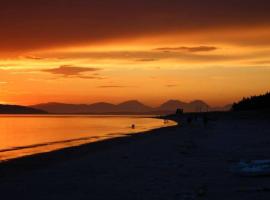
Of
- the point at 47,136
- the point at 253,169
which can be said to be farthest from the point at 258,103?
the point at 253,169

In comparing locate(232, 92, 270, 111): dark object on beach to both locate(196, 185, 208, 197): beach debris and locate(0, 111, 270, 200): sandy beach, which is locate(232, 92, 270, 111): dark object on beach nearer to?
locate(0, 111, 270, 200): sandy beach

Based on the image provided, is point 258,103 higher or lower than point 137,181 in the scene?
higher

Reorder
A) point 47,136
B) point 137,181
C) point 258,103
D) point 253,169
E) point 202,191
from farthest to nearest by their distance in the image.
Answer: point 258,103, point 47,136, point 137,181, point 253,169, point 202,191

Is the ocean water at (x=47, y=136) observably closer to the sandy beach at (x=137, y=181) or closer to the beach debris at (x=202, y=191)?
the sandy beach at (x=137, y=181)

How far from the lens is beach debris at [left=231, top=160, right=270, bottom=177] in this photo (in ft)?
46.1

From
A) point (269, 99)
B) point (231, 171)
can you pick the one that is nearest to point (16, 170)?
point (231, 171)

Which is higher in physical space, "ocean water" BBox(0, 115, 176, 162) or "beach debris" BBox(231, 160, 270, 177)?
"beach debris" BBox(231, 160, 270, 177)

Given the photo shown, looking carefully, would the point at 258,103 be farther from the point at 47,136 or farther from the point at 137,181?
the point at 137,181

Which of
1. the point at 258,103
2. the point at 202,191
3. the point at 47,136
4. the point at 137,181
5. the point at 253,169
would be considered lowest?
the point at 47,136

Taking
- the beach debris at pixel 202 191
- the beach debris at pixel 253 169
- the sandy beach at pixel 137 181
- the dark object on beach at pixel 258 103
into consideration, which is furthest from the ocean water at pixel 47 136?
the dark object on beach at pixel 258 103

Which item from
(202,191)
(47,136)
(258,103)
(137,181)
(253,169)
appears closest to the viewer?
(202,191)

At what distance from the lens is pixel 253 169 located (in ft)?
46.9

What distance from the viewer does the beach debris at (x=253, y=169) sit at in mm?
14062

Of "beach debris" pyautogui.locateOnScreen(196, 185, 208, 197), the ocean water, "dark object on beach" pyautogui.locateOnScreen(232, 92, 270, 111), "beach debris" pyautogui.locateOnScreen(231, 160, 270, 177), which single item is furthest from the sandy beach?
"dark object on beach" pyautogui.locateOnScreen(232, 92, 270, 111)
